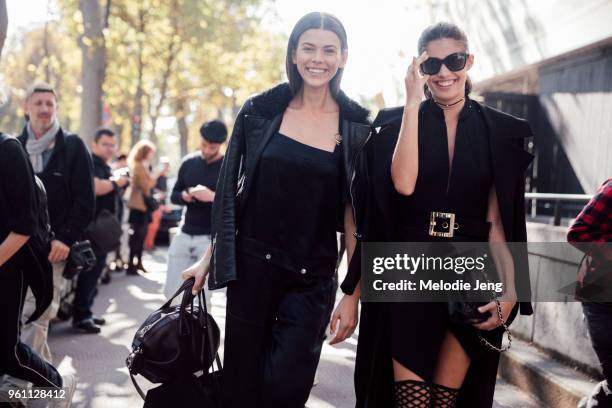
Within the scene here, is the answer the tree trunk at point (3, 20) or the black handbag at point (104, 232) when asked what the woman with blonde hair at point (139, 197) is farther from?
the tree trunk at point (3, 20)

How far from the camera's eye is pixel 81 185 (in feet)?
19.7

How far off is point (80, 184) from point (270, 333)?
10.6 ft

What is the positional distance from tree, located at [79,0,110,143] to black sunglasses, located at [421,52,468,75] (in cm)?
1191

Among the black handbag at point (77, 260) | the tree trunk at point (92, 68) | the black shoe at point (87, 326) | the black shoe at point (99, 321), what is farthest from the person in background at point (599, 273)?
the tree trunk at point (92, 68)

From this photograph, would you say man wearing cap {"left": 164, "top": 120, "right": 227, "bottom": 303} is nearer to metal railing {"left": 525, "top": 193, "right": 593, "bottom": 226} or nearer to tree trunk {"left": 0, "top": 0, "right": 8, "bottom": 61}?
tree trunk {"left": 0, "top": 0, "right": 8, "bottom": 61}

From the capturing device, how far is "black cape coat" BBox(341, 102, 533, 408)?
3.03 m

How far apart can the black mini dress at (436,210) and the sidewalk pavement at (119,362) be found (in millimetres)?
2345

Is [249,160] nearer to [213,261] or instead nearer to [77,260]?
[213,261]

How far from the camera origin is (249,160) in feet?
11.2

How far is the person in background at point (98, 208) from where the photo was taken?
25.9ft

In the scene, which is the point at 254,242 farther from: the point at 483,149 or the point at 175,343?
the point at 483,149

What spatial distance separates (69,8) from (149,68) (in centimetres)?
991

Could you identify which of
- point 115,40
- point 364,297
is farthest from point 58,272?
point 115,40

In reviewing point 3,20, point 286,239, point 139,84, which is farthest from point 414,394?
point 139,84
